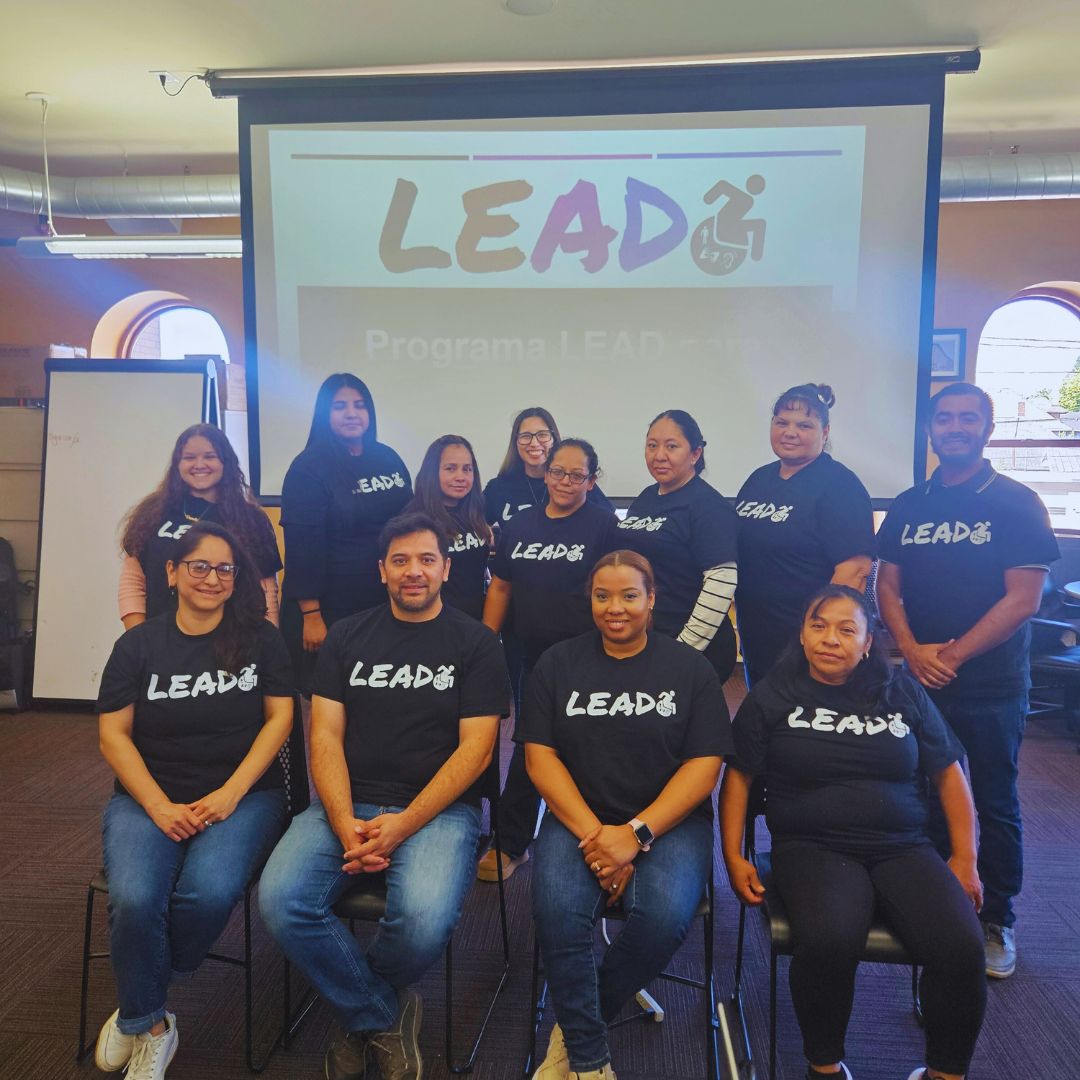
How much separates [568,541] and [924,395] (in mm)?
1985

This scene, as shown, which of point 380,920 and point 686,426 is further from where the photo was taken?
point 686,426

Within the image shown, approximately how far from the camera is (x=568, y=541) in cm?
235

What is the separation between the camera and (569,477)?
2.31m

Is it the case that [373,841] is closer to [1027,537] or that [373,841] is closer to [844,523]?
[844,523]

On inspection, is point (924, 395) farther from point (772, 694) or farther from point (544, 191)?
point (772, 694)

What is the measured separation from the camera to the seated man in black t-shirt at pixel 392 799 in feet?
5.62

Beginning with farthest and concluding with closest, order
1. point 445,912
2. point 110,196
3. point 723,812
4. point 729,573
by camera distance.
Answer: point 110,196 → point 729,573 → point 723,812 → point 445,912

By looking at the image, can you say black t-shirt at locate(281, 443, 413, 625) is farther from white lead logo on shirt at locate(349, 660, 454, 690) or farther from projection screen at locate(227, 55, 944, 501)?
projection screen at locate(227, 55, 944, 501)

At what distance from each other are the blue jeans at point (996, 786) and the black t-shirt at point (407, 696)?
4.13ft

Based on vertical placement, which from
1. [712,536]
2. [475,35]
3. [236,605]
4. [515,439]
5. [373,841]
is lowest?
[373,841]

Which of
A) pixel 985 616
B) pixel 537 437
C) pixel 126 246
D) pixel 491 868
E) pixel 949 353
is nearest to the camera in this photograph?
pixel 985 616

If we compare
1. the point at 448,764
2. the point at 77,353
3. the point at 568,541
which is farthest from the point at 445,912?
the point at 77,353

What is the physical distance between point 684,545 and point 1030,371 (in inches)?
201

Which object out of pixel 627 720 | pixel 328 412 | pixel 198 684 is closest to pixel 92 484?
pixel 328 412
